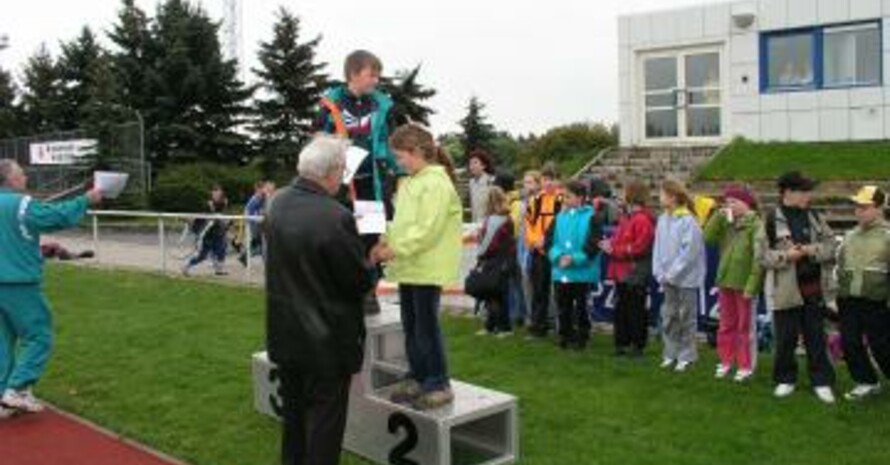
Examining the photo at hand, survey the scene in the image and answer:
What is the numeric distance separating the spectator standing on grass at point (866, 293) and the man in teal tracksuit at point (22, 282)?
18.7 feet

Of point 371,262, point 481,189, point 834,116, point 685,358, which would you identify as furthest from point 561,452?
point 834,116

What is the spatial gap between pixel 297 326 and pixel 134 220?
1901cm

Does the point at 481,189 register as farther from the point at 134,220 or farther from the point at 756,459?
the point at 134,220

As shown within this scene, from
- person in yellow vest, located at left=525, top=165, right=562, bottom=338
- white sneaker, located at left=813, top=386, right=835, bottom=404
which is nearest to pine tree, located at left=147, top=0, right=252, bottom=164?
person in yellow vest, located at left=525, top=165, right=562, bottom=338

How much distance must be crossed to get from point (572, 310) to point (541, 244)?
32.7 inches

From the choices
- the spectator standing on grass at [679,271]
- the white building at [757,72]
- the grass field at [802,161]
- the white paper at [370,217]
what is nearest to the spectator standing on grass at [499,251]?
the spectator standing on grass at [679,271]

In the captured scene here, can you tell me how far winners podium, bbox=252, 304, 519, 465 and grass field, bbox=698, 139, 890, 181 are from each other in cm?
1794

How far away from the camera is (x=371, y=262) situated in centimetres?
638

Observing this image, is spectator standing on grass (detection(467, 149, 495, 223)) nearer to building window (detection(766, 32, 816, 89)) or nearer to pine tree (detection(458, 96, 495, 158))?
building window (detection(766, 32, 816, 89))

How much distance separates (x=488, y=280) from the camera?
36.9 feet

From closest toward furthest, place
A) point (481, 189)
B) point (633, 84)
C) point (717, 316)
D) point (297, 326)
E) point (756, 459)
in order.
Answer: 1. point (297, 326)
2. point (756, 459)
3. point (717, 316)
4. point (481, 189)
5. point (633, 84)

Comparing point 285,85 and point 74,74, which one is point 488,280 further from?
point 74,74

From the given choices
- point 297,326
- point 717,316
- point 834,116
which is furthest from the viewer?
point 834,116

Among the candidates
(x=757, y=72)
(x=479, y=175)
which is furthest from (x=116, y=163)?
(x=479, y=175)
